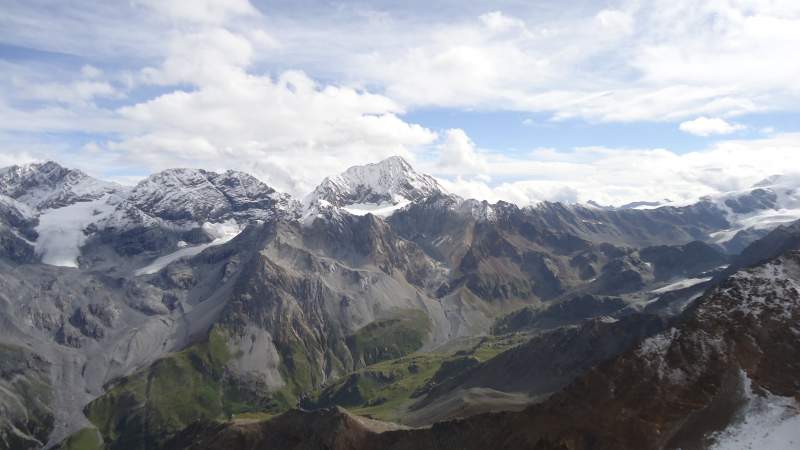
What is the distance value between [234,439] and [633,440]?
107863 mm

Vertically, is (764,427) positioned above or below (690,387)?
below

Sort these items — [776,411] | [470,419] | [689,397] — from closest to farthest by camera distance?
1. [776,411]
2. [689,397]
3. [470,419]

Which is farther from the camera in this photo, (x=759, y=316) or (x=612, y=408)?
(x=759, y=316)

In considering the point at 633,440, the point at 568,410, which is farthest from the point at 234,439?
the point at 633,440

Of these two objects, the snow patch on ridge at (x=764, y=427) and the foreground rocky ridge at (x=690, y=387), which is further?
the foreground rocky ridge at (x=690, y=387)

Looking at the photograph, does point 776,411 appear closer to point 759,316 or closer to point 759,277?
point 759,316

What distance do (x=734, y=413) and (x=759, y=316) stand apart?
2653 cm

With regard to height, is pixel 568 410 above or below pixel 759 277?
below

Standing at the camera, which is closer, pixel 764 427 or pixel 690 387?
pixel 764 427

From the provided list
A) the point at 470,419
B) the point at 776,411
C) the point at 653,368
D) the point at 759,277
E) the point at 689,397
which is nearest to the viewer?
the point at 776,411

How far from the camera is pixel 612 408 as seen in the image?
115 m

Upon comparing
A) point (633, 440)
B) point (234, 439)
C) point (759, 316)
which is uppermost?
point (759, 316)

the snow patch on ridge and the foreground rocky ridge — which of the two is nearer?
the snow patch on ridge

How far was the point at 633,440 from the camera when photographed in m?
107
